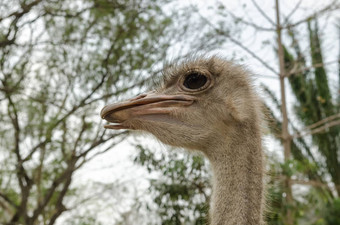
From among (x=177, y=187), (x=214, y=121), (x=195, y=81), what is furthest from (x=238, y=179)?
(x=177, y=187)

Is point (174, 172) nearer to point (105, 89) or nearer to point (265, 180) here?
point (265, 180)

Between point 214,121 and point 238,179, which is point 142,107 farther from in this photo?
point 238,179

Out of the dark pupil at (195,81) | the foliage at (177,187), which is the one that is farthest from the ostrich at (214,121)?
the foliage at (177,187)

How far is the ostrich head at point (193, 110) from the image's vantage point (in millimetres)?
1993

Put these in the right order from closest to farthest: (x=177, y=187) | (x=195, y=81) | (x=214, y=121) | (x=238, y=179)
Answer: (x=238, y=179) → (x=214, y=121) → (x=195, y=81) → (x=177, y=187)

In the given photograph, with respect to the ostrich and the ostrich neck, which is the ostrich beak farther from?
the ostrich neck

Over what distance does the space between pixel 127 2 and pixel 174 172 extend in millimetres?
3125

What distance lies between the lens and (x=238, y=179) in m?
1.85

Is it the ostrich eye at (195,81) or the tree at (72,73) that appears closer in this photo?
the ostrich eye at (195,81)

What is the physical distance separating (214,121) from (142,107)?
33 cm

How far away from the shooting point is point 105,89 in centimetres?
630

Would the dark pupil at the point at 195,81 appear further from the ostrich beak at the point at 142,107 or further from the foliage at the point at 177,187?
the foliage at the point at 177,187

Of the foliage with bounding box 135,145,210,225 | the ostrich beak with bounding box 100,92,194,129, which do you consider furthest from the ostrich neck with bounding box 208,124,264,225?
the foliage with bounding box 135,145,210,225

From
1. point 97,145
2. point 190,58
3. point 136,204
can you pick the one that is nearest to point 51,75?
point 97,145
